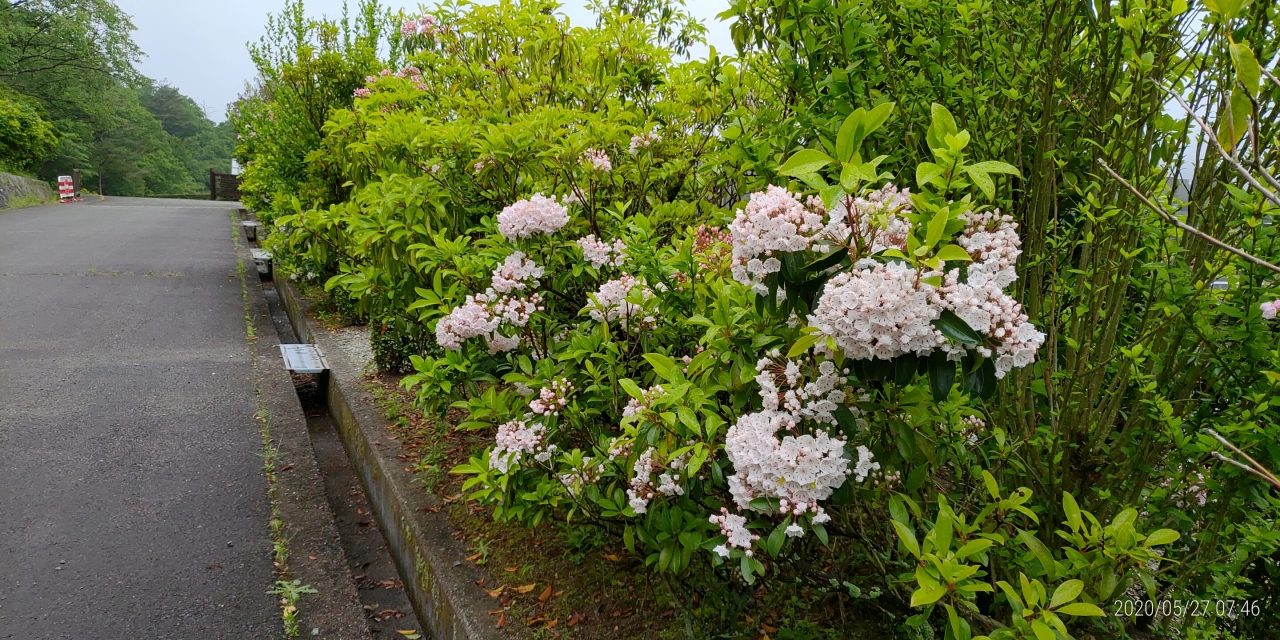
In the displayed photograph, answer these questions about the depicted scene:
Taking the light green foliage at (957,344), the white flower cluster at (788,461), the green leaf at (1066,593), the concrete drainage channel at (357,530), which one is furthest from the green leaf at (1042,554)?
the concrete drainage channel at (357,530)

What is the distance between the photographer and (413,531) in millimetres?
3371

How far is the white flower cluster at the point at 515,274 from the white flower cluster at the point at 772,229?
146 centimetres

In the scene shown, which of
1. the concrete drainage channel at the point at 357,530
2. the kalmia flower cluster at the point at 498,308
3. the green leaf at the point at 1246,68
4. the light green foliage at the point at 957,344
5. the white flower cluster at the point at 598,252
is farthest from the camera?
the concrete drainage channel at the point at 357,530

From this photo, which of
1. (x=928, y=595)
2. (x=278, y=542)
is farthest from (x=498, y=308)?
(x=928, y=595)

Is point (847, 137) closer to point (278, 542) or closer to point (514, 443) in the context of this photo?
point (514, 443)

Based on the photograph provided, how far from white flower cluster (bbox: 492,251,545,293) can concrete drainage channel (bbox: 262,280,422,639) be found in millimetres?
1565

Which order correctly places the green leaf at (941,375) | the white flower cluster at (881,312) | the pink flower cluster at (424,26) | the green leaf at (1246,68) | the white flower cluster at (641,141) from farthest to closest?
1. the pink flower cluster at (424,26)
2. the white flower cluster at (641,141)
3. the green leaf at (941,375)
4. the white flower cluster at (881,312)
5. the green leaf at (1246,68)

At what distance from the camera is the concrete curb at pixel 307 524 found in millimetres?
2979

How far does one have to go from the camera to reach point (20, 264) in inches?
387

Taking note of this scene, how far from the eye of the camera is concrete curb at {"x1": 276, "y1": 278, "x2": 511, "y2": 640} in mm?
2820

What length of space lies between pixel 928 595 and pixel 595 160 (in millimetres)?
2382

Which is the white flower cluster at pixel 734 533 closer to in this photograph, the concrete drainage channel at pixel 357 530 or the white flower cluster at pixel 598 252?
the white flower cluster at pixel 598 252

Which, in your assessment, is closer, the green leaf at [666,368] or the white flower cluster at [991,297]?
the white flower cluster at [991,297]

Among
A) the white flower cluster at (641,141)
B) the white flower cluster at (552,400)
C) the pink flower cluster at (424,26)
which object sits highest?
the pink flower cluster at (424,26)
